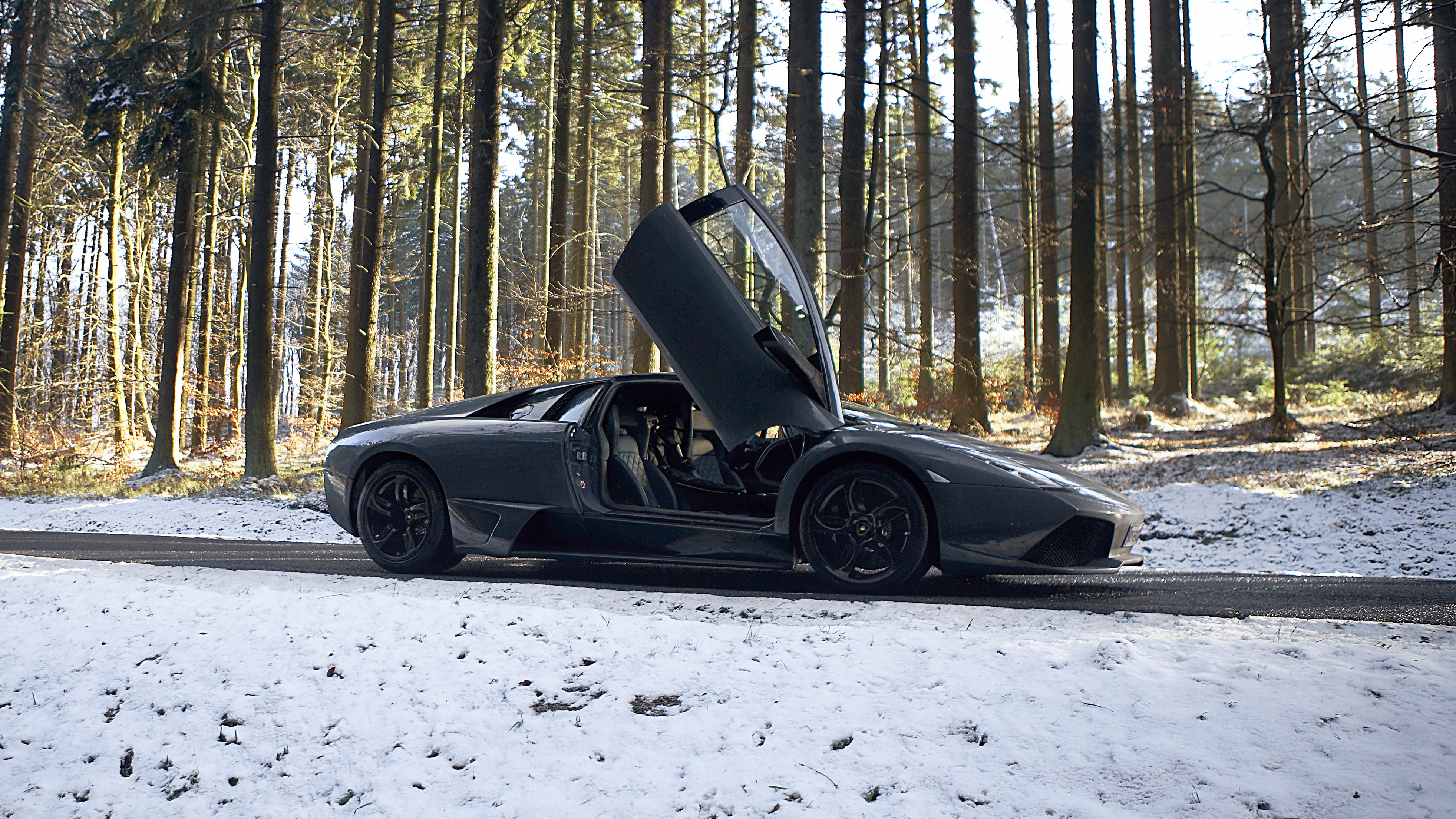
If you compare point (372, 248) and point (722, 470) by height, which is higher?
point (372, 248)

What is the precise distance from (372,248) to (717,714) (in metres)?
15.8

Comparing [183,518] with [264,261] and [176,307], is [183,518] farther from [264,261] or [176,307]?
[176,307]

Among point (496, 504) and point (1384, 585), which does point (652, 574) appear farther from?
point (1384, 585)

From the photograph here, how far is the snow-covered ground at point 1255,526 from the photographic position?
21.7ft

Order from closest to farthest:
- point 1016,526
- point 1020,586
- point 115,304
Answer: point 1016,526, point 1020,586, point 115,304

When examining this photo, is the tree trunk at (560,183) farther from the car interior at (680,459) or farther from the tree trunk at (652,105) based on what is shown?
the car interior at (680,459)

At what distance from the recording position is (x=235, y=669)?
334 cm

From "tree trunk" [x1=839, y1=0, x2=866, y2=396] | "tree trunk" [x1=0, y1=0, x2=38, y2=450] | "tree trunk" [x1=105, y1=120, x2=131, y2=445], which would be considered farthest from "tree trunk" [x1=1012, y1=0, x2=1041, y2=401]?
"tree trunk" [x1=0, y1=0, x2=38, y2=450]

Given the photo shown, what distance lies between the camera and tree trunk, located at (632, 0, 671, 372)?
16.5 m

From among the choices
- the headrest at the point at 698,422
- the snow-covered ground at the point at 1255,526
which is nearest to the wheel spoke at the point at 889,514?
the headrest at the point at 698,422

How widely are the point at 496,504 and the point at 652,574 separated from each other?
1.04 metres

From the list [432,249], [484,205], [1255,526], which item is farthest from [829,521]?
[432,249]

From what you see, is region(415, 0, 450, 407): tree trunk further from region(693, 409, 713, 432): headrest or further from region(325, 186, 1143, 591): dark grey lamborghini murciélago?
region(693, 409, 713, 432): headrest

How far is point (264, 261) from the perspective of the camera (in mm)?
13516
